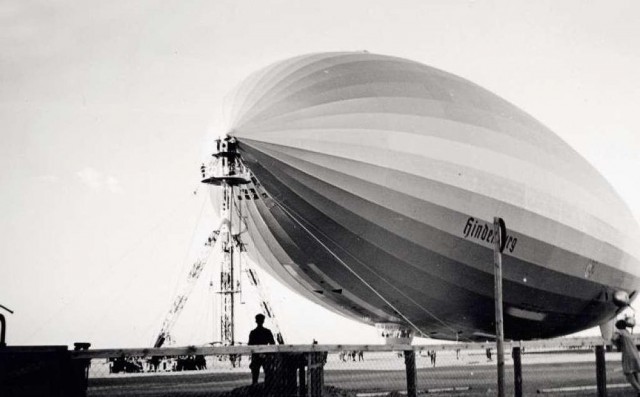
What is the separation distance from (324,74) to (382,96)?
1.34 metres

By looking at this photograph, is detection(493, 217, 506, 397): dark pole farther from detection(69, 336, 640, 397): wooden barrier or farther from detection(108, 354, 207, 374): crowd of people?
detection(108, 354, 207, 374): crowd of people

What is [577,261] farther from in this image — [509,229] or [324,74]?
[324,74]

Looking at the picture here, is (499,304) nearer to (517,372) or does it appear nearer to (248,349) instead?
(517,372)

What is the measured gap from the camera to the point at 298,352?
10445 mm

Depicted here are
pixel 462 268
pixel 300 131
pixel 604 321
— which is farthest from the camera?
pixel 604 321

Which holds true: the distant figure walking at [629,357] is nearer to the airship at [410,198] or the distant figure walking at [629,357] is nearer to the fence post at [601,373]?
the fence post at [601,373]

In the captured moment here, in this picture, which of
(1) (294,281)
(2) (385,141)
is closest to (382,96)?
(2) (385,141)

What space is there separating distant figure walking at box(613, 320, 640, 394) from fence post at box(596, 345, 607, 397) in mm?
652

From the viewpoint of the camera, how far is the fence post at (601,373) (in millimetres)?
13211

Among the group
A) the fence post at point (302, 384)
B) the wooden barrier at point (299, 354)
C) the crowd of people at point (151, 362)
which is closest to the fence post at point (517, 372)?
the wooden barrier at point (299, 354)

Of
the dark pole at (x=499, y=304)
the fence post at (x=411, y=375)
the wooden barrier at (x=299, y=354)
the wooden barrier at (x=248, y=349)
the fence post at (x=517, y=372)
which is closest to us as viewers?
the wooden barrier at (x=248, y=349)

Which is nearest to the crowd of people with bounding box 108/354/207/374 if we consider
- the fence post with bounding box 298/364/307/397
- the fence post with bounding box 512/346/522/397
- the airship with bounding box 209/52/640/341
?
the fence post with bounding box 298/364/307/397

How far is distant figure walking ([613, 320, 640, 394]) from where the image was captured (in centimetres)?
1241

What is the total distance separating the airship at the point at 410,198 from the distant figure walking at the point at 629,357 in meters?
4.70
